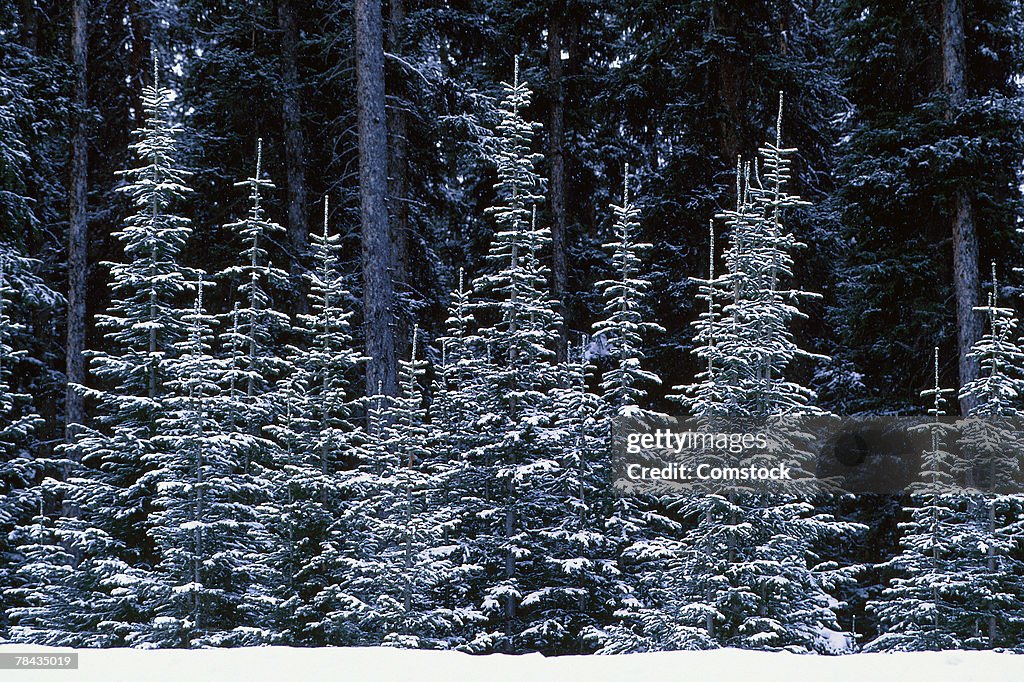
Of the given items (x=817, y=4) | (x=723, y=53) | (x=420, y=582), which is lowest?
(x=420, y=582)

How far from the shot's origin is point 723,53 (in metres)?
17.0

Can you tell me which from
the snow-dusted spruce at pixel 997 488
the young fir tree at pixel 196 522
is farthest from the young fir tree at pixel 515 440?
the snow-dusted spruce at pixel 997 488

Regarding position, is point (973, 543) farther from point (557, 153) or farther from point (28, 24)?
point (28, 24)

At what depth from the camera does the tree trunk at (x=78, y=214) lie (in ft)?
54.2

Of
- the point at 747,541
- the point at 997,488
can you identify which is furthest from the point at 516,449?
the point at 997,488

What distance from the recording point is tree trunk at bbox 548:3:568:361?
736 inches

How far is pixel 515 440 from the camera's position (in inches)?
422

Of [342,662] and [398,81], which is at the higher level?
[398,81]

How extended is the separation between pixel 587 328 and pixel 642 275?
2.72m

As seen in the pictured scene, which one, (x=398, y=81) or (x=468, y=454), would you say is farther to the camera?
(x=398, y=81)

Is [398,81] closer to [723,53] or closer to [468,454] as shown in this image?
[723,53]

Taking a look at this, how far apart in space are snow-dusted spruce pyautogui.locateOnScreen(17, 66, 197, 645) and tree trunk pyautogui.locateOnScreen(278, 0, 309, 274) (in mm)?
5309

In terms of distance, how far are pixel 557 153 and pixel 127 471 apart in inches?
423

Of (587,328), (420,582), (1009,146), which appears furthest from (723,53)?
(420,582)
